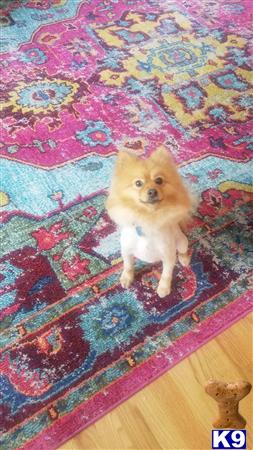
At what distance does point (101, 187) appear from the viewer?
164cm

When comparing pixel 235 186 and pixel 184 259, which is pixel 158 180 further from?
pixel 235 186

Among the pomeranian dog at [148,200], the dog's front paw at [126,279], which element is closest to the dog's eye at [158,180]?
the pomeranian dog at [148,200]

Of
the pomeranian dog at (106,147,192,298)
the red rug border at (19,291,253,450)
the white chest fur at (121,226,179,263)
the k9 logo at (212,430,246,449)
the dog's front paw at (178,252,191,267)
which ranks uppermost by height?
the pomeranian dog at (106,147,192,298)

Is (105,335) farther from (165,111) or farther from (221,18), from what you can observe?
(221,18)

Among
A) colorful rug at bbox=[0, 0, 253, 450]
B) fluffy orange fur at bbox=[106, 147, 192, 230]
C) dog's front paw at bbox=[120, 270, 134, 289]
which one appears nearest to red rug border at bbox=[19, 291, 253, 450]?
colorful rug at bbox=[0, 0, 253, 450]

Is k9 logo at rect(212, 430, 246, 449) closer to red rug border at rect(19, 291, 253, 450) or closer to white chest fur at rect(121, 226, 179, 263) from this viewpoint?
red rug border at rect(19, 291, 253, 450)

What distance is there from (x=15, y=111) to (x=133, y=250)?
1122mm

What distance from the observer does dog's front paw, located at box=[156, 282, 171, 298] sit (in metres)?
1.31

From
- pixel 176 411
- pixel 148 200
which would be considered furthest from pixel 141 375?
pixel 148 200

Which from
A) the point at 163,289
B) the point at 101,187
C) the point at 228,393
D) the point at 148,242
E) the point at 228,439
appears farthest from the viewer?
the point at 101,187

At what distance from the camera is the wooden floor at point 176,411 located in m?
1.06

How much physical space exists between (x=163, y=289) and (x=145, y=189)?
16.4 inches

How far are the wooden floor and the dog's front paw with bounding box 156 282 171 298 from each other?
0.21 metres

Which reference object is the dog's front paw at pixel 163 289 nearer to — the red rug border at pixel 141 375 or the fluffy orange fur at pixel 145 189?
the red rug border at pixel 141 375
